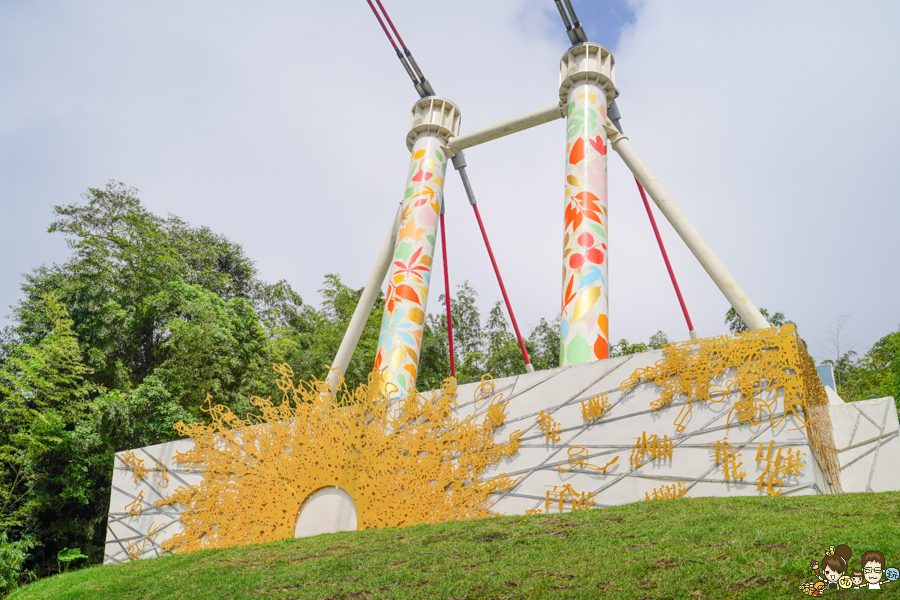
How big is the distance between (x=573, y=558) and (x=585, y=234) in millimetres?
4702

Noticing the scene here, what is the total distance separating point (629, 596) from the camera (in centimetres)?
305

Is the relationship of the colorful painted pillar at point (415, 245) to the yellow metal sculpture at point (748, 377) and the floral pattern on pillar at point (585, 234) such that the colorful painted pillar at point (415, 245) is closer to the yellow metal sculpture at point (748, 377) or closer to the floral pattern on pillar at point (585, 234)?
the floral pattern on pillar at point (585, 234)

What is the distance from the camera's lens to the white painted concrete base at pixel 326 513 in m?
6.95

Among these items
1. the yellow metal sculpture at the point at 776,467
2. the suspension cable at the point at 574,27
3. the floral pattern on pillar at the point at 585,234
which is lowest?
the yellow metal sculpture at the point at 776,467

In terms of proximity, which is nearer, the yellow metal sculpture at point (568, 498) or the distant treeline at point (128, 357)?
the yellow metal sculpture at point (568, 498)

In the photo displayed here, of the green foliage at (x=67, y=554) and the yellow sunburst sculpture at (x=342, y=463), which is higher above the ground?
the yellow sunburst sculpture at (x=342, y=463)

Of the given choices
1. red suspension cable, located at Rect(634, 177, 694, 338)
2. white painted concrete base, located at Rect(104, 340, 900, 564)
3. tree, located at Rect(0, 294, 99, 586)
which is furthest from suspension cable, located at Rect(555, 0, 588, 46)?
tree, located at Rect(0, 294, 99, 586)

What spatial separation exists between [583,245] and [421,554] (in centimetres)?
445

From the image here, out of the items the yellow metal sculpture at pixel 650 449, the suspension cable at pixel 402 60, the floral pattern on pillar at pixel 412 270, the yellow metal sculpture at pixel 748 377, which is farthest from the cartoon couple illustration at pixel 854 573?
the suspension cable at pixel 402 60

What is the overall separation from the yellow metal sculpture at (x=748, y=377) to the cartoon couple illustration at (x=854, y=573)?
8.45ft

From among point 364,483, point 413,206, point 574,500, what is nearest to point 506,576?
point 574,500

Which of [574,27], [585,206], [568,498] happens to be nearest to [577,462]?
[568,498]

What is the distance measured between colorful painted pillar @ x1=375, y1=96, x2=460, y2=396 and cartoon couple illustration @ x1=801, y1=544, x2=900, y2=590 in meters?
5.27

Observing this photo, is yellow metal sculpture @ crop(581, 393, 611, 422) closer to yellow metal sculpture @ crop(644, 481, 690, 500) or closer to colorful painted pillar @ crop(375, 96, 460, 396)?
yellow metal sculpture @ crop(644, 481, 690, 500)
